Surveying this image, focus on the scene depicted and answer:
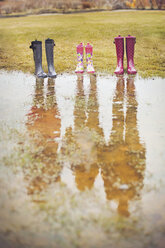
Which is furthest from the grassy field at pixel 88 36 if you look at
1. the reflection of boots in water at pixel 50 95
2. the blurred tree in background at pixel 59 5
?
the reflection of boots in water at pixel 50 95

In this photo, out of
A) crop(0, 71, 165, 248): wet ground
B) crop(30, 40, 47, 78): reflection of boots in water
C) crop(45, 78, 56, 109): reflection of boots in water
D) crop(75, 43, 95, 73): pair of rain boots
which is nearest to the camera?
crop(0, 71, 165, 248): wet ground

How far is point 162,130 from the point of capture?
273 cm

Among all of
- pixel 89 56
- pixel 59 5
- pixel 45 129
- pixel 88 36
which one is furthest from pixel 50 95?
pixel 59 5

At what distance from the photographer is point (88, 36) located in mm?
10398

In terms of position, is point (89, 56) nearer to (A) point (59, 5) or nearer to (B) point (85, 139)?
(B) point (85, 139)

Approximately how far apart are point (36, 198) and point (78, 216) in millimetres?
279

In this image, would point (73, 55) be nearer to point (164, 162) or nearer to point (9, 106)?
point (9, 106)

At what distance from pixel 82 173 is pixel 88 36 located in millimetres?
9092

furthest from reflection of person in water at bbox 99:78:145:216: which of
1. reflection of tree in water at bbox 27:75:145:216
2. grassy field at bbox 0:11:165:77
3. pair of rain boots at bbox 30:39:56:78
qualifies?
grassy field at bbox 0:11:165:77

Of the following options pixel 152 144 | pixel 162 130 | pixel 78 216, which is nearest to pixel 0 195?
pixel 78 216

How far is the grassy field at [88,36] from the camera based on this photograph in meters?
6.91

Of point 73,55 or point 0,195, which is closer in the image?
point 0,195

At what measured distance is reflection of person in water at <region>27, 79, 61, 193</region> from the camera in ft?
6.19

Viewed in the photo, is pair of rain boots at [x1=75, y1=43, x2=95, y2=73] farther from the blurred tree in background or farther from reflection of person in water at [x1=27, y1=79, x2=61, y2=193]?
the blurred tree in background
